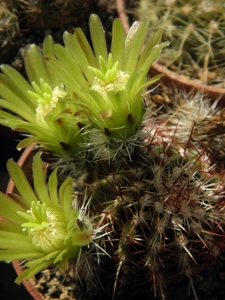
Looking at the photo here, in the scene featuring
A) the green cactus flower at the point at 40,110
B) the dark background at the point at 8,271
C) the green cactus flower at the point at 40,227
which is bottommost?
the dark background at the point at 8,271

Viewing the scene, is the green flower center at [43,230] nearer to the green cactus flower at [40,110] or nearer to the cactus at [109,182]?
the cactus at [109,182]

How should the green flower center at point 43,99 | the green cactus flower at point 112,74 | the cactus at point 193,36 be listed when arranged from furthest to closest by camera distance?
the cactus at point 193,36
the green flower center at point 43,99
the green cactus flower at point 112,74

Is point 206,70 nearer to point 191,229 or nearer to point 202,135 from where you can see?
point 202,135

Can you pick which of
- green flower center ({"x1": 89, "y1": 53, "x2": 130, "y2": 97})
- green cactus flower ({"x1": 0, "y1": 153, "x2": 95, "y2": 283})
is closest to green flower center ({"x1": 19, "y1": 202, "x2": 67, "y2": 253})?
green cactus flower ({"x1": 0, "y1": 153, "x2": 95, "y2": 283})

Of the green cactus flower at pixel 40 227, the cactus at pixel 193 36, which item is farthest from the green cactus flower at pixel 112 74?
the cactus at pixel 193 36

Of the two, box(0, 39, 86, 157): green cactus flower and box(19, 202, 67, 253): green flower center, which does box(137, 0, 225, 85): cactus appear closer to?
box(0, 39, 86, 157): green cactus flower

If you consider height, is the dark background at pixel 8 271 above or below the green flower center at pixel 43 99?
below

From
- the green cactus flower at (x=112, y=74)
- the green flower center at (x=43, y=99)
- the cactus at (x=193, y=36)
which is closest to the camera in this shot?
the green cactus flower at (x=112, y=74)

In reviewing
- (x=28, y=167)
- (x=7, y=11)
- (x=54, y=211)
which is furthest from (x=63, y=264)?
(x=7, y=11)
